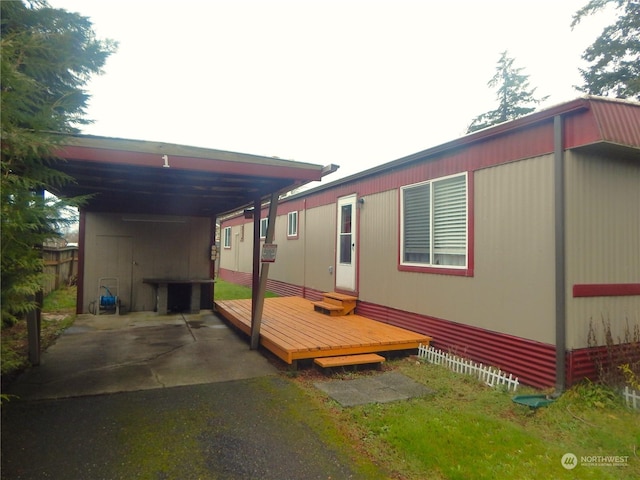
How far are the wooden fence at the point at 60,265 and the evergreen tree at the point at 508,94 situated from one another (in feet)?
69.5

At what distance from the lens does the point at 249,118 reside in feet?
123

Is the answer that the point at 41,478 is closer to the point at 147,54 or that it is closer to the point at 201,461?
the point at 201,461

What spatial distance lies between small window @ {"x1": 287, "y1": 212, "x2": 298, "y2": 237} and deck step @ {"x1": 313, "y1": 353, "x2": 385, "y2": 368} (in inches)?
247

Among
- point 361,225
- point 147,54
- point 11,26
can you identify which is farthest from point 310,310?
point 147,54

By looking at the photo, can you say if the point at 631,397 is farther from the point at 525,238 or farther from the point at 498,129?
the point at 498,129

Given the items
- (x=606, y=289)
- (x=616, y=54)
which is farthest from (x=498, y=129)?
(x=616, y=54)

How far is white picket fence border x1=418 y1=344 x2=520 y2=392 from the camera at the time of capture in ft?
13.9

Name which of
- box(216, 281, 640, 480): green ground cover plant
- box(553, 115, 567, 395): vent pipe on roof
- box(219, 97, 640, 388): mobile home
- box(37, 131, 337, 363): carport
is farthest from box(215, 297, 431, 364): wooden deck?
box(553, 115, 567, 395): vent pipe on roof

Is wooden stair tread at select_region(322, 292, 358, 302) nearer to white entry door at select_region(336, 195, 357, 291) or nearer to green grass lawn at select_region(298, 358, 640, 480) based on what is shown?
white entry door at select_region(336, 195, 357, 291)

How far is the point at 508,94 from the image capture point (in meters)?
22.3

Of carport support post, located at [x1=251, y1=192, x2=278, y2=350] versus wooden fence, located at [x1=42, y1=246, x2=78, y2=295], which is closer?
carport support post, located at [x1=251, y1=192, x2=278, y2=350]

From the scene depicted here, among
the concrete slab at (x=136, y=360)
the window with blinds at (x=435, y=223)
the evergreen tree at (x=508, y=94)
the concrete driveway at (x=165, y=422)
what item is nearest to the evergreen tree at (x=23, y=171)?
the concrete driveway at (x=165, y=422)

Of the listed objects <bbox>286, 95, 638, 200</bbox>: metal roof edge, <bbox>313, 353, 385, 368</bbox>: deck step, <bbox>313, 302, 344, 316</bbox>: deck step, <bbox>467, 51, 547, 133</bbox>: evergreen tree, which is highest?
<bbox>467, 51, 547, 133</bbox>: evergreen tree

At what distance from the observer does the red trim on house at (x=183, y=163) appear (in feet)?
12.0
